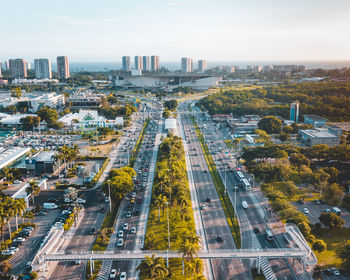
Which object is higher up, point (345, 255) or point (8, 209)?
point (8, 209)

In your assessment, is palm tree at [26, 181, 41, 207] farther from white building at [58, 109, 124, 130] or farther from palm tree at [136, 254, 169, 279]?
white building at [58, 109, 124, 130]

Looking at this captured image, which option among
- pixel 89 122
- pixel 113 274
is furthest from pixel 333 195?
pixel 89 122

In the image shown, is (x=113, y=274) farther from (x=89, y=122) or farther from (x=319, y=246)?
(x=89, y=122)

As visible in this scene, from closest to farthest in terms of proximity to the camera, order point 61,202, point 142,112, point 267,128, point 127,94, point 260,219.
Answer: point 260,219, point 61,202, point 267,128, point 142,112, point 127,94

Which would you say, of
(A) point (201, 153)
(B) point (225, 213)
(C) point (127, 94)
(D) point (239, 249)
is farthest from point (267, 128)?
(C) point (127, 94)

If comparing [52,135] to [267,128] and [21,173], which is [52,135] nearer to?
[21,173]

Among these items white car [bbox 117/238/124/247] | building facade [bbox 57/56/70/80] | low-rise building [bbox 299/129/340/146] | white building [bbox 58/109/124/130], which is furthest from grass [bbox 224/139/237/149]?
building facade [bbox 57/56/70/80]

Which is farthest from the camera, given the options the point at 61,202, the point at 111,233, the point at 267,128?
the point at 267,128
